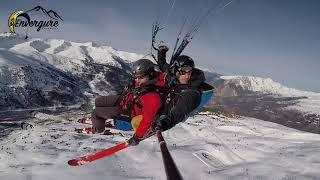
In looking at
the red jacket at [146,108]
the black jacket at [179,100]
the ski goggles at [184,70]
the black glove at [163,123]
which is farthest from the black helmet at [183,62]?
the black glove at [163,123]

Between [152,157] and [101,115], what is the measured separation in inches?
258

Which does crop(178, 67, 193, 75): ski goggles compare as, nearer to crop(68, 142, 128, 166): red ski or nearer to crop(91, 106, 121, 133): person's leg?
crop(91, 106, 121, 133): person's leg

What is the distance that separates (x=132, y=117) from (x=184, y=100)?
1409mm

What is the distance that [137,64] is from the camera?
898 centimetres

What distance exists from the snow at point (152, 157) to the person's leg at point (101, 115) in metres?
2.20

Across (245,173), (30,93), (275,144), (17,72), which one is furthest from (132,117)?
(17,72)

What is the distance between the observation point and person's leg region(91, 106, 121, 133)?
984 centimetres

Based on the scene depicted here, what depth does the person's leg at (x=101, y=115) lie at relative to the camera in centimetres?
984

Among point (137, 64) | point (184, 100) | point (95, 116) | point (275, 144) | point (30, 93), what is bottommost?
point (30, 93)

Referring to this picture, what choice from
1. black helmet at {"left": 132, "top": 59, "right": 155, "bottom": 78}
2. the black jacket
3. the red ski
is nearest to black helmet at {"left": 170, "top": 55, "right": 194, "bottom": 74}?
the black jacket

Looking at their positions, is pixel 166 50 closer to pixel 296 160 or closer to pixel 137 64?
pixel 137 64

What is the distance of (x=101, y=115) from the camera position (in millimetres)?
10016

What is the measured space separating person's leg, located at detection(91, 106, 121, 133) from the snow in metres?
2.20

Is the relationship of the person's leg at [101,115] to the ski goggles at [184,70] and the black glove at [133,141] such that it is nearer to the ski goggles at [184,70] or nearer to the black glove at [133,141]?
the black glove at [133,141]
